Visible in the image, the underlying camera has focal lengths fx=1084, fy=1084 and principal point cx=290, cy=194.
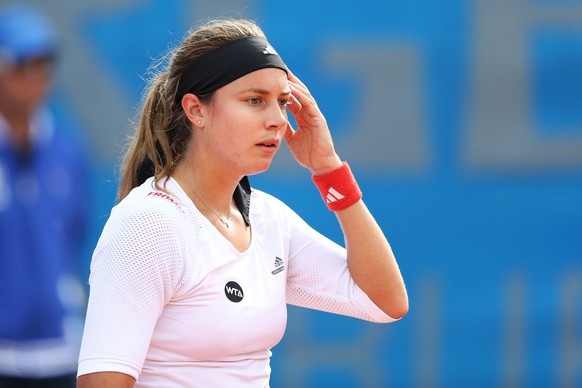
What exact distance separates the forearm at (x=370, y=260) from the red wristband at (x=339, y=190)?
0.06 feet

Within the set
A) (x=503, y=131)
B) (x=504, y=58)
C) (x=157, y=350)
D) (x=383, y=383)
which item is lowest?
(x=157, y=350)

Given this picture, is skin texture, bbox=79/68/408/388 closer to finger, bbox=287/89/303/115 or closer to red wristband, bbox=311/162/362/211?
finger, bbox=287/89/303/115

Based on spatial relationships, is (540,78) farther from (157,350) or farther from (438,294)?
(157,350)

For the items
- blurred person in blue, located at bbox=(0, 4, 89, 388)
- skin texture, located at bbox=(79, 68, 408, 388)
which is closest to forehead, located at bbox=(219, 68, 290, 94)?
skin texture, located at bbox=(79, 68, 408, 388)

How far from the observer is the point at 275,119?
2.46m

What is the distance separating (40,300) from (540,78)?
2.65 metres

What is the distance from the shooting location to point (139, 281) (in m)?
2.23

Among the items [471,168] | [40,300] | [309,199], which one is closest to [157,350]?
[40,300]

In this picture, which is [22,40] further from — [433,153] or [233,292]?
[233,292]

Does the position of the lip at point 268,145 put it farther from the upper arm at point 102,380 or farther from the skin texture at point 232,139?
the upper arm at point 102,380

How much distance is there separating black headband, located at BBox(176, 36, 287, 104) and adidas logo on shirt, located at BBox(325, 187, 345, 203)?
0.38 m

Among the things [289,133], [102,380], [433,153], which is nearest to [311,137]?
[289,133]

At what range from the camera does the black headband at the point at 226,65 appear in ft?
→ 8.04

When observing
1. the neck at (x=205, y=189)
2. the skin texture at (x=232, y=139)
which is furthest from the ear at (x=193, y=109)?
the neck at (x=205, y=189)
